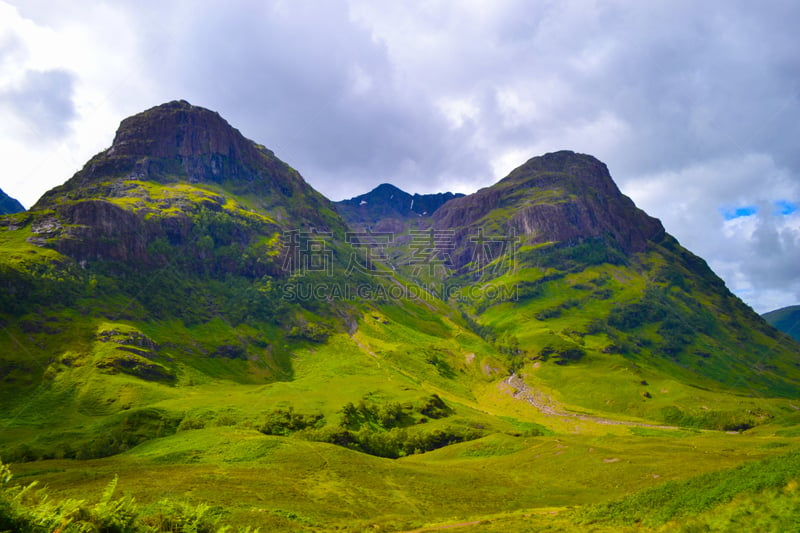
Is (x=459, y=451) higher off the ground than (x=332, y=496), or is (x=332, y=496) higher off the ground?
(x=332, y=496)

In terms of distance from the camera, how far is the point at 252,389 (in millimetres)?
174875

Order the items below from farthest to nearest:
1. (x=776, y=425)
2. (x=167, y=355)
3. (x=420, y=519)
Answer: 1. (x=167, y=355)
2. (x=776, y=425)
3. (x=420, y=519)

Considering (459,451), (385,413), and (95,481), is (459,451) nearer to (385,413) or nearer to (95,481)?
(385,413)

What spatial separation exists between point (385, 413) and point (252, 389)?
62792mm

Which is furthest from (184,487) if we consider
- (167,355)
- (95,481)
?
(167,355)

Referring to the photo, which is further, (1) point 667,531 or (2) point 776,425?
(2) point 776,425

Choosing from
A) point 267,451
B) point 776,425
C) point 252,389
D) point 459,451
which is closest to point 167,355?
point 252,389

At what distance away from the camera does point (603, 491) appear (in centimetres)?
6825

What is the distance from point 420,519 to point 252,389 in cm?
14050

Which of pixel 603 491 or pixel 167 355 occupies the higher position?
pixel 167 355

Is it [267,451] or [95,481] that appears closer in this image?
[95,481]

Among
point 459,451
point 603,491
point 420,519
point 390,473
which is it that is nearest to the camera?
point 420,519

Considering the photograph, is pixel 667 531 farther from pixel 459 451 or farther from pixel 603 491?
pixel 459 451

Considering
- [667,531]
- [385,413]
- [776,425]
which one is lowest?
[776,425]
